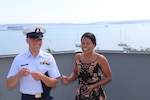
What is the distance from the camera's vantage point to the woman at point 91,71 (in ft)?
8.41

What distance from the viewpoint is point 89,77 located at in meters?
2.58

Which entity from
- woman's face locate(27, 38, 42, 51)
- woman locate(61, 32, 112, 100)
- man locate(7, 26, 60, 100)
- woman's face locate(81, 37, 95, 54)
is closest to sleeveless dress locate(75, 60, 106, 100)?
woman locate(61, 32, 112, 100)

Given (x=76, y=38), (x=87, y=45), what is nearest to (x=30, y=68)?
(x=87, y=45)

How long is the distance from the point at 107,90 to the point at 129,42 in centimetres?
101

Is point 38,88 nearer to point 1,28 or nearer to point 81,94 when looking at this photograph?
point 81,94

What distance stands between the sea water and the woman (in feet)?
1.77

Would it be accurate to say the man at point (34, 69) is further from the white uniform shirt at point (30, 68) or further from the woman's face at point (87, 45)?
the woman's face at point (87, 45)

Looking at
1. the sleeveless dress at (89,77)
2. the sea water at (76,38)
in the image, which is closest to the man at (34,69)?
the sleeveless dress at (89,77)

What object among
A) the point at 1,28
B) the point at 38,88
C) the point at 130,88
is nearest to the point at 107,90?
the point at 130,88

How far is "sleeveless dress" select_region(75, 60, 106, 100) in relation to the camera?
257cm

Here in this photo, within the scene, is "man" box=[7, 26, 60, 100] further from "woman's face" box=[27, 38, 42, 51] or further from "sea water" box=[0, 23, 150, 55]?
"sea water" box=[0, 23, 150, 55]

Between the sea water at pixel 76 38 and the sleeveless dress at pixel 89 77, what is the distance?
1.91 feet

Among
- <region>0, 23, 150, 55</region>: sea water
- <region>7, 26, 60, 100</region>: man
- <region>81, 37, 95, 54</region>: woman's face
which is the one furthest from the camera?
<region>0, 23, 150, 55</region>: sea water

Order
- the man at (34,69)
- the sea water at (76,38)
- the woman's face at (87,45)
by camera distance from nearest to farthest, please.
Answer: the man at (34,69)
the woman's face at (87,45)
the sea water at (76,38)
